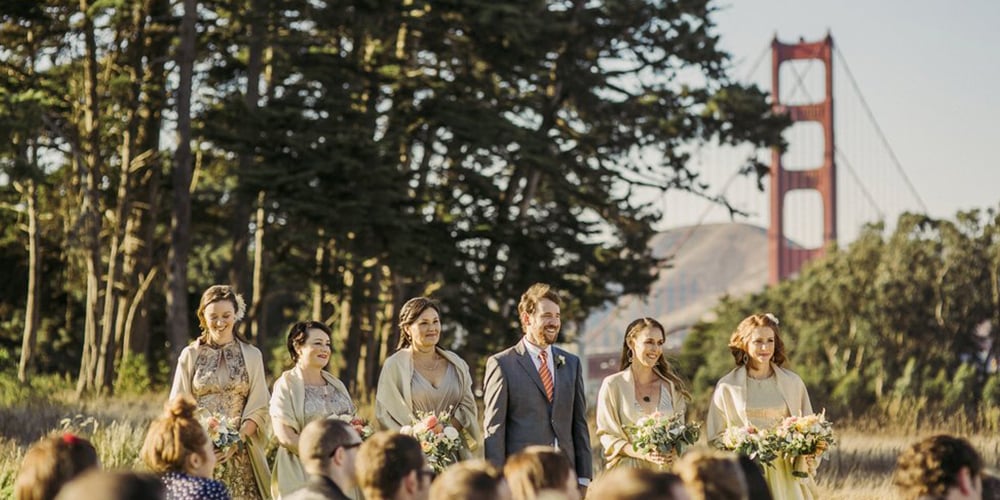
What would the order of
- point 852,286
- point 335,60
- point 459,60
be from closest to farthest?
point 335,60
point 459,60
point 852,286

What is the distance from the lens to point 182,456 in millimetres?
6570

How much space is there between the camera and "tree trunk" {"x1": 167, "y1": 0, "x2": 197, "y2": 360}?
25469 millimetres

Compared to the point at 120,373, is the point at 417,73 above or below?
above

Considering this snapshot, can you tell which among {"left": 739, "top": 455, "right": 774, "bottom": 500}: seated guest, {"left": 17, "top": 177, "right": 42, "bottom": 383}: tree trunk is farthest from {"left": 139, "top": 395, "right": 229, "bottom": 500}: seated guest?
{"left": 17, "top": 177, "right": 42, "bottom": 383}: tree trunk

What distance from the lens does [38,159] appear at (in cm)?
2592

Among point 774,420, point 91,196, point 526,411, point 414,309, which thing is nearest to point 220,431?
point 414,309

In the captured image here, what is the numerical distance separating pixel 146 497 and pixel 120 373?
2297 cm

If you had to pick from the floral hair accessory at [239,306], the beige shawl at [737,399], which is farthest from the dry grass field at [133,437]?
the floral hair accessory at [239,306]

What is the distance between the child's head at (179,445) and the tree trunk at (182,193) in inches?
738

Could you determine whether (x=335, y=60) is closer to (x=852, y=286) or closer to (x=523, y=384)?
(x=523, y=384)

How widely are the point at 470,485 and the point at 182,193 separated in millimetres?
21669

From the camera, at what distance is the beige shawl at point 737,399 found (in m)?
10.0

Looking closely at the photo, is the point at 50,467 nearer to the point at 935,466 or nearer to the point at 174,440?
the point at 174,440

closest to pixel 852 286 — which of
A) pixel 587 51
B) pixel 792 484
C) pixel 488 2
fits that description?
pixel 587 51
